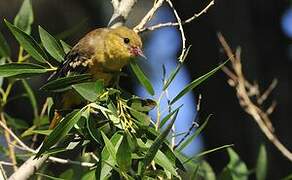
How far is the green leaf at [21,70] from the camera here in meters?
2.30

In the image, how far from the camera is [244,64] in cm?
488

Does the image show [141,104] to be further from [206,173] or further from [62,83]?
[206,173]

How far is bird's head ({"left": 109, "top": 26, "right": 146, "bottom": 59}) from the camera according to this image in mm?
2764

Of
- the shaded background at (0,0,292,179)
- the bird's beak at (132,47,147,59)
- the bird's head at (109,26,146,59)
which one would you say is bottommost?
the shaded background at (0,0,292,179)

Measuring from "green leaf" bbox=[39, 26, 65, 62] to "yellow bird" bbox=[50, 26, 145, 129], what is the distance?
84mm

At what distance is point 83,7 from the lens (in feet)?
22.9

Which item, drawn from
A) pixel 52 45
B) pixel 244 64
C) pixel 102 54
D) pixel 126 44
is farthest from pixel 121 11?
pixel 244 64

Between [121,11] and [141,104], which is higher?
[121,11]

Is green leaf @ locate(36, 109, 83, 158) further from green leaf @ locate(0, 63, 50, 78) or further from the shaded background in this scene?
the shaded background

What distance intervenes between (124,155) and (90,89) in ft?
0.78

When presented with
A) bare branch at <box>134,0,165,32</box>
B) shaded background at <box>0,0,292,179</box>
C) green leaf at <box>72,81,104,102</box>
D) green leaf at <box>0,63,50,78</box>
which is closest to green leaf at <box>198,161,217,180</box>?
bare branch at <box>134,0,165,32</box>

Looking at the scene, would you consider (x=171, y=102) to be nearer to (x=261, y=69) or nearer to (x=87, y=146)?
(x=87, y=146)

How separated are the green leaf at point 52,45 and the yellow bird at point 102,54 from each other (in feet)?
0.27

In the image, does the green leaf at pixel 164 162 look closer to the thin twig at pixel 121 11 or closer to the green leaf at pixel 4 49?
the thin twig at pixel 121 11
